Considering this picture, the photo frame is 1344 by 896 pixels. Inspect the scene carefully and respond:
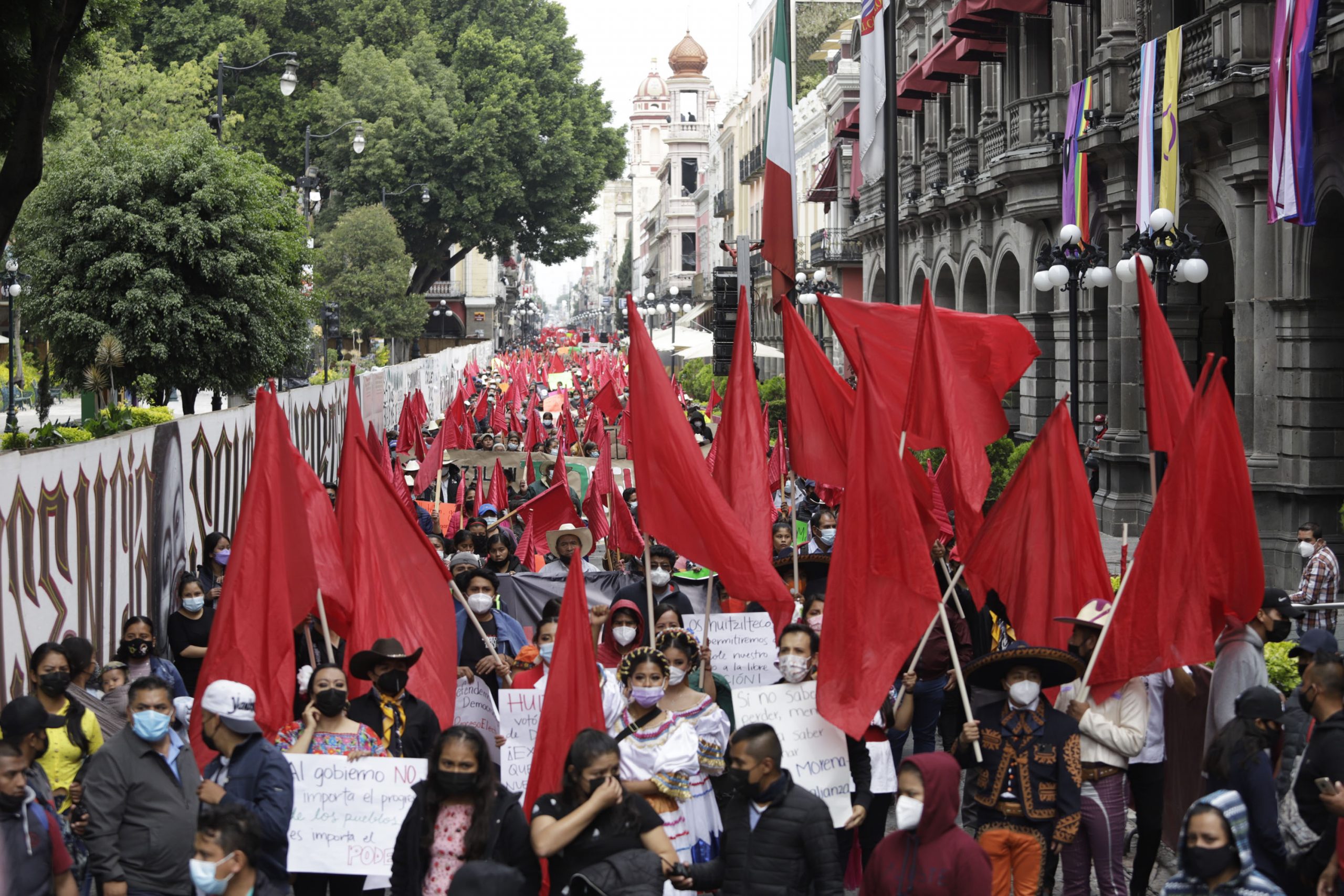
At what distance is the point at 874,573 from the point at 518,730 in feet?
5.90

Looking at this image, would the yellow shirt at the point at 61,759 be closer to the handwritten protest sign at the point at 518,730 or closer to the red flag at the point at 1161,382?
the handwritten protest sign at the point at 518,730

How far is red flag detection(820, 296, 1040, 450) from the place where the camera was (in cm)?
1062

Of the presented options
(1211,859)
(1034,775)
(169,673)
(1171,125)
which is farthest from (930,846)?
(1171,125)

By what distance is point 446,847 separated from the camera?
216 inches

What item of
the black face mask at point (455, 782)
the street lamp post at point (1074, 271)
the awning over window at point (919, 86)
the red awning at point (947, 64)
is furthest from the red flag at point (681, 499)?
the awning over window at point (919, 86)

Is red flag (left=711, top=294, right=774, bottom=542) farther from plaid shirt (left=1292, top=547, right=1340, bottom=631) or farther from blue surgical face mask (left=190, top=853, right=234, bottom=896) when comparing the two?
plaid shirt (left=1292, top=547, right=1340, bottom=631)

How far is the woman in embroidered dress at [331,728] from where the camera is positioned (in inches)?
265

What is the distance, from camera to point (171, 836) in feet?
20.5

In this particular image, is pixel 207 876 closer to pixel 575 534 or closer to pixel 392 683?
Answer: pixel 392 683

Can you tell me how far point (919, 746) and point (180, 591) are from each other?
4.55m

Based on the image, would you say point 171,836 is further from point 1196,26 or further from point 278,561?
point 1196,26

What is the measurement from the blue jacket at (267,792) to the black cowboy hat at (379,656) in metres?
1.16

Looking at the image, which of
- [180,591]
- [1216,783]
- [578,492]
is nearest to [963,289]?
[578,492]

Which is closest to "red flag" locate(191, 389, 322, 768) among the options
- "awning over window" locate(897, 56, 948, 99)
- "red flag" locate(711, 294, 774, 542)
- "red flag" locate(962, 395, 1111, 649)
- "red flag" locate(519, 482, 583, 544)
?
"red flag" locate(711, 294, 774, 542)
